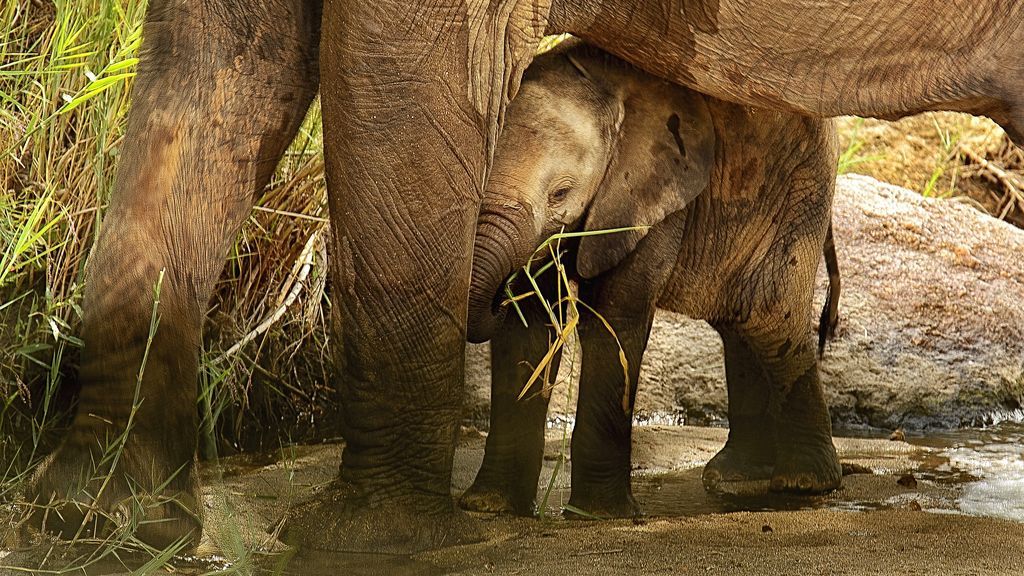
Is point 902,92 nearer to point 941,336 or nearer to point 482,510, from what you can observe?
point 482,510

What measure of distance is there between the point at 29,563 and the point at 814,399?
2.55 m

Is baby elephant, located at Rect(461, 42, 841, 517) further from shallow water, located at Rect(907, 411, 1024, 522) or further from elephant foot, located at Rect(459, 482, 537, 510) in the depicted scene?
shallow water, located at Rect(907, 411, 1024, 522)

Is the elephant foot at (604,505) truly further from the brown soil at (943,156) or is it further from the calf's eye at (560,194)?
→ the brown soil at (943,156)

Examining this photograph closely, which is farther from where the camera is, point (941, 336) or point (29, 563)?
point (941, 336)

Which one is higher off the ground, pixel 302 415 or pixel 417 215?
pixel 417 215

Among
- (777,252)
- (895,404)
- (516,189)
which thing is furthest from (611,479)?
(895,404)

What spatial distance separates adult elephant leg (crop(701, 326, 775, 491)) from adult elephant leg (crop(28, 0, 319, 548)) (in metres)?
1.86

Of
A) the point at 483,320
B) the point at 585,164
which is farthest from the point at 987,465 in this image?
the point at 483,320

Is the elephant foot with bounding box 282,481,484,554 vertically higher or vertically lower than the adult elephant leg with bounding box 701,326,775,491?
lower

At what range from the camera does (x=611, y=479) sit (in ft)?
12.5

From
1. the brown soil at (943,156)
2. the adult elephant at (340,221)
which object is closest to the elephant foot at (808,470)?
the adult elephant at (340,221)

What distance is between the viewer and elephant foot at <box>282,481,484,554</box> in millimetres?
2959

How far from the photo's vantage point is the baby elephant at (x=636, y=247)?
12.1ft

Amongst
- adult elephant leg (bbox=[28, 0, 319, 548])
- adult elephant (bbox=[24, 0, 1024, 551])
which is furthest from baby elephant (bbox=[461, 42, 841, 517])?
adult elephant leg (bbox=[28, 0, 319, 548])
